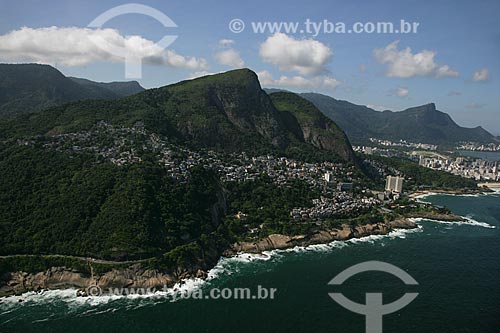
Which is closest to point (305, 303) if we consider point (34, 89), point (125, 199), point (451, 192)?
point (125, 199)

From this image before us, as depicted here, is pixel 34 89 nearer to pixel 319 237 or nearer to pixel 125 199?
pixel 125 199

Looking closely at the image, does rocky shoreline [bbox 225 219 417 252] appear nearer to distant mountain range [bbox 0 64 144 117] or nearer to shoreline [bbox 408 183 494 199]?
shoreline [bbox 408 183 494 199]

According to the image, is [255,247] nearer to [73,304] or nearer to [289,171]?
[73,304]

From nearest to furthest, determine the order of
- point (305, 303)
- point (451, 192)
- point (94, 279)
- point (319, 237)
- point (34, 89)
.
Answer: point (305, 303) < point (94, 279) < point (319, 237) < point (451, 192) < point (34, 89)

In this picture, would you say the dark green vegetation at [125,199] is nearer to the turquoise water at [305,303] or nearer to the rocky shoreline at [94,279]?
the rocky shoreline at [94,279]

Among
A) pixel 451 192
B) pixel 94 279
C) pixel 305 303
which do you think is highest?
pixel 451 192

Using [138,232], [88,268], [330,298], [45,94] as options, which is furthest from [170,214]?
[45,94]
